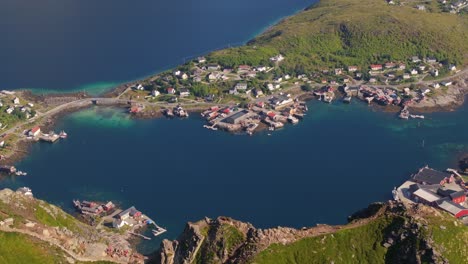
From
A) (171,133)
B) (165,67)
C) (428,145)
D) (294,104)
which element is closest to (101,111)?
(171,133)

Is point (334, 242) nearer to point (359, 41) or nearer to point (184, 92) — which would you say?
point (184, 92)

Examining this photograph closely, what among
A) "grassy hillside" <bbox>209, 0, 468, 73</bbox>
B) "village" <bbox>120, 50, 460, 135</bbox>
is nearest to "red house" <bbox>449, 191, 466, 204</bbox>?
"village" <bbox>120, 50, 460, 135</bbox>

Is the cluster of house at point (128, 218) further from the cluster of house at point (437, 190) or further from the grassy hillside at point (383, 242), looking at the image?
the cluster of house at point (437, 190)

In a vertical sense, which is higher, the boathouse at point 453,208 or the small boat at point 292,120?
the small boat at point 292,120

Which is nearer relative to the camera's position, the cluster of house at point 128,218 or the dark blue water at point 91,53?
the cluster of house at point 128,218

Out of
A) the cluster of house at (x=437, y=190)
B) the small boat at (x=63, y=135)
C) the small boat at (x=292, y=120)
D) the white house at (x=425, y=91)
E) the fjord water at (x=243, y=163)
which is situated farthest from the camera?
the white house at (x=425, y=91)

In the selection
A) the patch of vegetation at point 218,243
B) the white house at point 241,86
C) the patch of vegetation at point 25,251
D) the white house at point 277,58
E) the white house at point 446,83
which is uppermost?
the patch of vegetation at point 25,251

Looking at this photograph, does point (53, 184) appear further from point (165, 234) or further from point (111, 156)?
point (165, 234)

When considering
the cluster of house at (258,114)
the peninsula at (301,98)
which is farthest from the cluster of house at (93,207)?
the cluster of house at (258,114)
